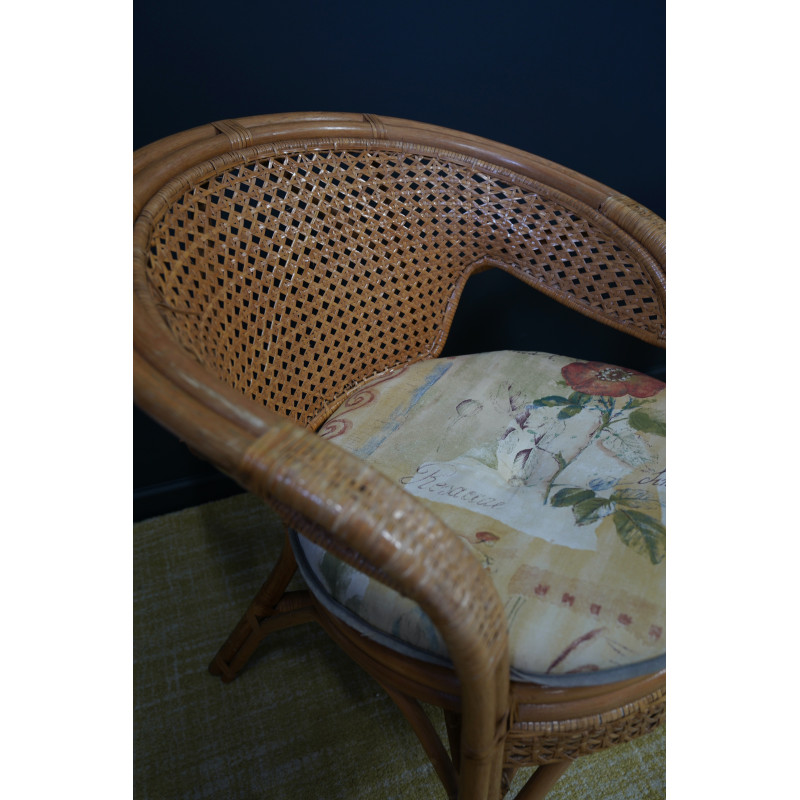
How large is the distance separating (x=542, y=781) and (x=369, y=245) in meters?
0.66

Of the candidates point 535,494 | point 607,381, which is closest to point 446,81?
point 607,381

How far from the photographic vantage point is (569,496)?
67cm

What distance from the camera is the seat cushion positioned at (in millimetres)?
523

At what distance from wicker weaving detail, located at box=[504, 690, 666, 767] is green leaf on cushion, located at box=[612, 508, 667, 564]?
Answer: 0.41 feet

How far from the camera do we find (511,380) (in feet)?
2.76

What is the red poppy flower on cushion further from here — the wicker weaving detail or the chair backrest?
the wicker weaving detail

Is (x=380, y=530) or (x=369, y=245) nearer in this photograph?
(x=380, y=530)

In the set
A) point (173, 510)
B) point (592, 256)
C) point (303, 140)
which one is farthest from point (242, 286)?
point (173, 510)

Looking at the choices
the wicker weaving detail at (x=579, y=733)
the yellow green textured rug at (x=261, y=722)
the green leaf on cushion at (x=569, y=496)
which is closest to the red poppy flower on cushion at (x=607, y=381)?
the green leaf on cushion at (x=569, y=496)

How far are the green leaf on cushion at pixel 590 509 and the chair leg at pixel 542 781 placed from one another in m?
0.26

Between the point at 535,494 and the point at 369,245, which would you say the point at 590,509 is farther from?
the point at 369,245

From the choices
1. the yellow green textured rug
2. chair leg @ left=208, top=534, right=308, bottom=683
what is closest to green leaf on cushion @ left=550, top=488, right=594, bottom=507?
chair leg @ left=208, top=534, right=308, bottom=683

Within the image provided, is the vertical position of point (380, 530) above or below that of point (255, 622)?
above

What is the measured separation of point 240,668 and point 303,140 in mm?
778
